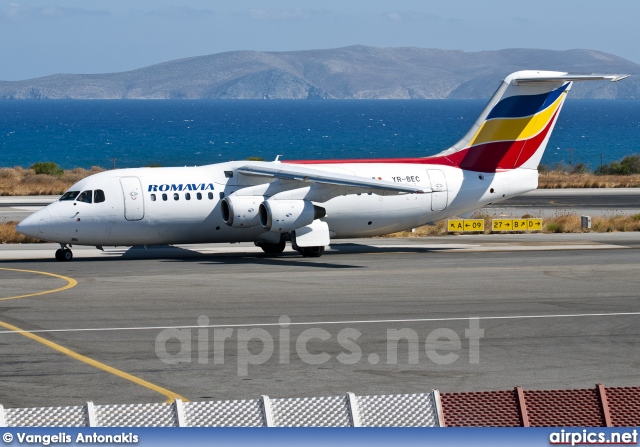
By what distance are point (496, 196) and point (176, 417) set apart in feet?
103

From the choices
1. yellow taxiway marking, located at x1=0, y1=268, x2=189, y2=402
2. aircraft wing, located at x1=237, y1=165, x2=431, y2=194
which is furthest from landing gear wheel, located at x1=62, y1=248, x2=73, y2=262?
yellow taxiway marking, located at x1=0, y1=268, x2=189, y2=402

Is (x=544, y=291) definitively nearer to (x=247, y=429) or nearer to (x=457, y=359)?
(x=457, y=359)

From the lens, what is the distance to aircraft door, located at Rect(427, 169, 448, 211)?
136 feet

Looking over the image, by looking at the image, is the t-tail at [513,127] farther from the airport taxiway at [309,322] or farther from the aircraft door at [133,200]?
the aircraft door at [133,200]

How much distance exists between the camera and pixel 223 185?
39406mm

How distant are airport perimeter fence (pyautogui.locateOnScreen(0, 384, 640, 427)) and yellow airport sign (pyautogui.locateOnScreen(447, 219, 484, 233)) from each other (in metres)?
35.4

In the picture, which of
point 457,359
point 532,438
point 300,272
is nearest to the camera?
point 532,438

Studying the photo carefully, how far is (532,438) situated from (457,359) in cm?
1131

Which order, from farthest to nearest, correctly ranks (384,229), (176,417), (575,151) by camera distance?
(575,151)
(384,229)
(176,417)

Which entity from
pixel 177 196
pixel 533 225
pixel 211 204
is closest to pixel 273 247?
pixel 211 204

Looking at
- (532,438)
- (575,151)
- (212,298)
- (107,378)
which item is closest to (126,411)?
(532,438)

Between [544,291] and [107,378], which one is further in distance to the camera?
[544,291]

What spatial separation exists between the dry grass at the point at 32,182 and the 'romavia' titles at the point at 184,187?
35371mm

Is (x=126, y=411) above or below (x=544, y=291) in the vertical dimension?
above
